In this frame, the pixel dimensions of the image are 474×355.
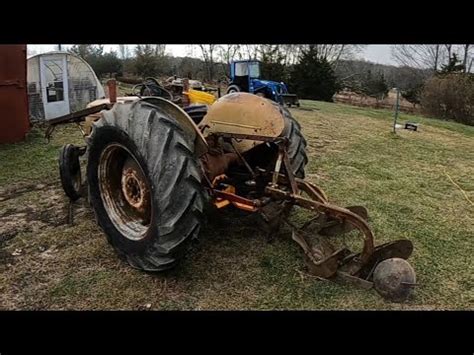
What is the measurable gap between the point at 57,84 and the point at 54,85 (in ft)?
0.29

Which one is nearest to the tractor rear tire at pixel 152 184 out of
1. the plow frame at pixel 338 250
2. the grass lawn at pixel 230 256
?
the grass lawn at pixel 230 256

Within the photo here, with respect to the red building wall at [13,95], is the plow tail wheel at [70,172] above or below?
below

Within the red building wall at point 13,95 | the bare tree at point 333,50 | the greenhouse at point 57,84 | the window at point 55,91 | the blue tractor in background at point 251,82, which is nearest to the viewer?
the bare tree at point 333,50

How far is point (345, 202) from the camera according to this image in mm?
4488

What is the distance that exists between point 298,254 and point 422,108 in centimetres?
1603

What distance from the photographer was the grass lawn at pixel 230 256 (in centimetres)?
259

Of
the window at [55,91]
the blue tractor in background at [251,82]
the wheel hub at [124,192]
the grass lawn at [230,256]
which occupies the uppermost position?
the blue tractor in background at [251,82]

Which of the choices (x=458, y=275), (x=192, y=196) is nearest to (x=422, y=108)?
(x=458, y=275)

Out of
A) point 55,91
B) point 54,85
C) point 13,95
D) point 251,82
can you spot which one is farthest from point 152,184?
point 251,82

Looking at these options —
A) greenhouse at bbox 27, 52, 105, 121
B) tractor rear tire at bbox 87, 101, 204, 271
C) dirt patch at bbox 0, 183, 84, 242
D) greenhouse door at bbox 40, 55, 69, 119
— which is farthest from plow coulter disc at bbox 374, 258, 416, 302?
greenhouse door at bbox 40, 55, 69, 119

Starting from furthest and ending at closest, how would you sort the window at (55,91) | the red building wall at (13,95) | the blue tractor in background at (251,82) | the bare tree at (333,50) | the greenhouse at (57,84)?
1. the blue tractor in background at (251,82)
2. the window at (55,91)
3. the greenhouse at (57,84)
4. the red building wall at (13,95)
5. the bare tree at (333,50)

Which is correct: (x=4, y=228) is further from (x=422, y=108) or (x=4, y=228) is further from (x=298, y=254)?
(x=422, y=108)

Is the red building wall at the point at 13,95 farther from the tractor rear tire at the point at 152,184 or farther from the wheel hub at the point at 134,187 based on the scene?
the wheel hub at the point at 134,187

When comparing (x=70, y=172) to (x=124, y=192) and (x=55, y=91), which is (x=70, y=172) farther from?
(x=55, y=91)
